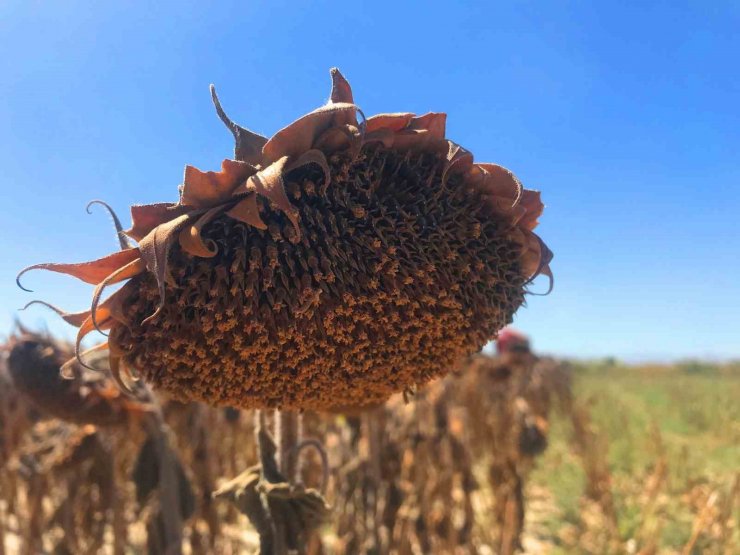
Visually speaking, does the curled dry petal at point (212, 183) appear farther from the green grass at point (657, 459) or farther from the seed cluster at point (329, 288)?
the green grass at point (657, 459)

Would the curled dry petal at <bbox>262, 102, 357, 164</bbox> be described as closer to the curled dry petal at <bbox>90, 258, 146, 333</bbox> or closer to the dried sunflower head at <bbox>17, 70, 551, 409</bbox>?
the dried sunflower head at <bbox>17, 70, 551, 409</bbox>

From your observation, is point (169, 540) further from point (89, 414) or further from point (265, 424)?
point (265, 424)

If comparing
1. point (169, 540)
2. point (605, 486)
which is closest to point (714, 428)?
point (605, 486)

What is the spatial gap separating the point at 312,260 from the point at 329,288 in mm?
59

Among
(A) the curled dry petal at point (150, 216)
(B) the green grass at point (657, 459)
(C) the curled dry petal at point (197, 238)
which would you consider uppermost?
(A) the curled dry petal at point (150, 216)

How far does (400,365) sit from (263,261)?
0.36 meters

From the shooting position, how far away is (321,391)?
1118 mm

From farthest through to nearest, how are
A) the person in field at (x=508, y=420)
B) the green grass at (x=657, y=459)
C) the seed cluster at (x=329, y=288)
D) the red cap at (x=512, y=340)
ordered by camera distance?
the red cap at (x=512, y=340)
the green grass at (x=657, y=459)
the person in field at (x=508, y=420)
the seed cluster at (x=329, y=288)

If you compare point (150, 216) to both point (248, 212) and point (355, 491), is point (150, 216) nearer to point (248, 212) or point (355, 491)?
point (248, 212)

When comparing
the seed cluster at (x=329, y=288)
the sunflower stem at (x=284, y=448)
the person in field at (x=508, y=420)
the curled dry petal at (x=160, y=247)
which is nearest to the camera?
the curled dry petal at (x=160, y=247)

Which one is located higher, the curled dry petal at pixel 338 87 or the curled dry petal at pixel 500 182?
the curled dry petal at pixel 338 87

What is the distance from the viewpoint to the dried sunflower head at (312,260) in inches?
35.4

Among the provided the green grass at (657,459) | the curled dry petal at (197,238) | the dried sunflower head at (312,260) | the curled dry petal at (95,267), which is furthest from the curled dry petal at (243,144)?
the green grass at (657,459)

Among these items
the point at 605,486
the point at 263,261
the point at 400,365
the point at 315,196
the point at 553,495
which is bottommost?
the point at 553,495
